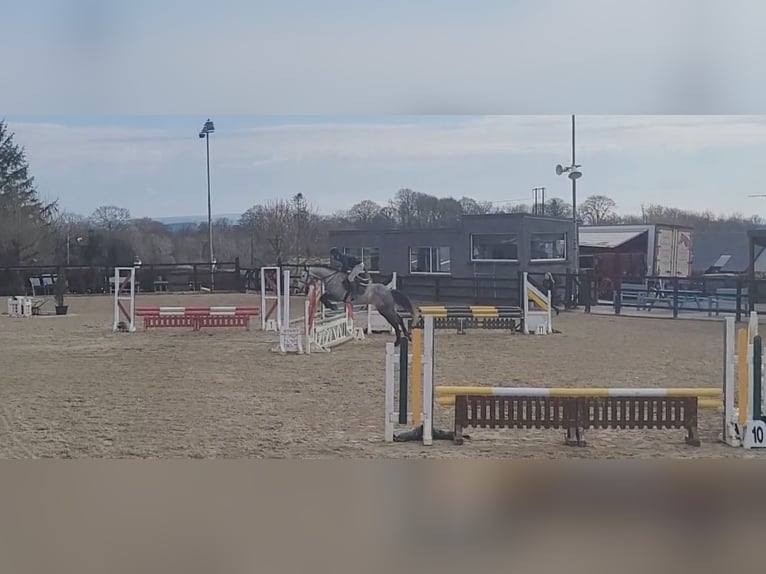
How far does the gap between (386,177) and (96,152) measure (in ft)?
4.64

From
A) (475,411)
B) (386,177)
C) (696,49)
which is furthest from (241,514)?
(696,49)

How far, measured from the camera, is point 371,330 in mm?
4125

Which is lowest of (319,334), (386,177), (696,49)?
(319,334)

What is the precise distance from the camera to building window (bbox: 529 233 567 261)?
13.2 ft

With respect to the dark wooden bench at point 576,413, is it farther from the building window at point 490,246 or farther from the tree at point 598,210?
the tree at point 598,210

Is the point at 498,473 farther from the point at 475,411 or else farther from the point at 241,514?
the point at 241,514

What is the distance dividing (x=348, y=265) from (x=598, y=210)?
122 cm

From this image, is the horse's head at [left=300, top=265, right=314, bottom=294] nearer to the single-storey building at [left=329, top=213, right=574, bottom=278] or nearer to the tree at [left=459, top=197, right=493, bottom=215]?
the single-storey building at [left=329, top=213, right=574, bottom=278]

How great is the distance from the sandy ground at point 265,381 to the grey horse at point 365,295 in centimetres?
12

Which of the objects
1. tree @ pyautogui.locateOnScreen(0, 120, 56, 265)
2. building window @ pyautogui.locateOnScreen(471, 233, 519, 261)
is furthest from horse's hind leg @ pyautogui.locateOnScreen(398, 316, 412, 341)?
tree @ pyautogui.locateOnScreen(0, 120, 56, 265)

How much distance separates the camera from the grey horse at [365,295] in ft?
13.3

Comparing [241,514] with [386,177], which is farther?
[386,177]

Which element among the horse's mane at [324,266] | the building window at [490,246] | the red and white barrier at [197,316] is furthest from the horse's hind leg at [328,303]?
the building window at [490,246]

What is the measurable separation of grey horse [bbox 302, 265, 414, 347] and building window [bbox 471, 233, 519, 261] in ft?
1.32
